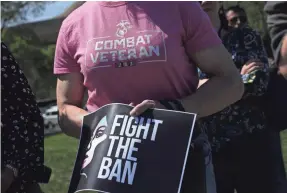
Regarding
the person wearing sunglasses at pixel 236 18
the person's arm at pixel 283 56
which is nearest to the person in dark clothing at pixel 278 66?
the person's arm at pixel 283 56

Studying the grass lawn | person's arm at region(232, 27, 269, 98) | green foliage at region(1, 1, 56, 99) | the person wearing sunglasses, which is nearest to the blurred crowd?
person's arm at region(232, 27, 269, 98)


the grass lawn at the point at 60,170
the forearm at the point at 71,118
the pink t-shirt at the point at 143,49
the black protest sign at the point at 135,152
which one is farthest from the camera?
the grass lawn at the point at 60,170

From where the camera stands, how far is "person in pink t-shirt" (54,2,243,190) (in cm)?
202

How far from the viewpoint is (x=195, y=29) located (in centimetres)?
205

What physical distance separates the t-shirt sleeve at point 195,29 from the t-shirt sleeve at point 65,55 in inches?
17.8

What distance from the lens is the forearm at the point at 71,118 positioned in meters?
2.17

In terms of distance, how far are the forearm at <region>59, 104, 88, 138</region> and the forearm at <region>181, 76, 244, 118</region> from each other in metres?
0.43

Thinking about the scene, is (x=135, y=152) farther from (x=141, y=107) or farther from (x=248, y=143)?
(x=248, y=143)

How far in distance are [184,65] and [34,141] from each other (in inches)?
30.2

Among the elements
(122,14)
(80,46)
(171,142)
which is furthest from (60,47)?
(171,142)

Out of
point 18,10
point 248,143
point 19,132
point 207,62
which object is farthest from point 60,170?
point 18,10

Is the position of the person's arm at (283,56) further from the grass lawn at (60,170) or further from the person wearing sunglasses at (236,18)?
the grass lawn at (60,170)

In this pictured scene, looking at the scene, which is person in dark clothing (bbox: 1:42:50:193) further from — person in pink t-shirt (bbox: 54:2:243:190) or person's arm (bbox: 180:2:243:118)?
person's arm (bbox: 180:2:243:118)

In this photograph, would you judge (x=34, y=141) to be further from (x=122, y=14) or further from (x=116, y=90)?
(x=122, y=14)
